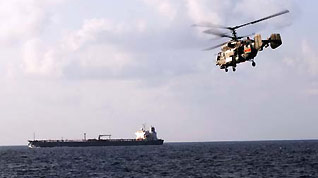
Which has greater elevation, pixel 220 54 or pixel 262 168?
pixel 220 54

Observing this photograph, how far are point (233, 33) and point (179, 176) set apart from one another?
3556cm

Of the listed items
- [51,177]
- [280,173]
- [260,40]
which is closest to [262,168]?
[280,173]

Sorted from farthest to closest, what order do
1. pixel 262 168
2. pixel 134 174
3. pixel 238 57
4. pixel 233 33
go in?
pixel 262 168 < pixel 134 174 < pixel 233 33 < pixel 238 57

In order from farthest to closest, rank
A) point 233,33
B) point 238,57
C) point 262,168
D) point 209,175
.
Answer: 1. point 262,168
2. point 209,175
3. point 233,33
4. point 238,57

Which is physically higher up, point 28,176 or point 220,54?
point 220,54

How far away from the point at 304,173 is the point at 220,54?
38.3 meters

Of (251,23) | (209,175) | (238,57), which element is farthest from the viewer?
(209,175)

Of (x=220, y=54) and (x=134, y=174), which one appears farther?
(x=134, y=174)

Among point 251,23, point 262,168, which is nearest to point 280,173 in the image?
point 262,168

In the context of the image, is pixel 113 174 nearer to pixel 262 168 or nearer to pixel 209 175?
pixel 209 175

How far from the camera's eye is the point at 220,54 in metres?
48.0

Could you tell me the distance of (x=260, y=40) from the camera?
41281mm

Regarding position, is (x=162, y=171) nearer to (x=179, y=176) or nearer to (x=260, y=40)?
(x=179, y=176)

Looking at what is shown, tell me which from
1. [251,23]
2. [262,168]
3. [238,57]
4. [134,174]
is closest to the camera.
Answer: [251,23]
